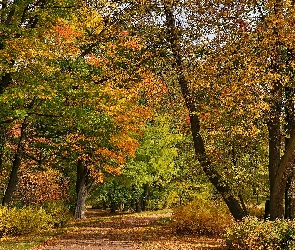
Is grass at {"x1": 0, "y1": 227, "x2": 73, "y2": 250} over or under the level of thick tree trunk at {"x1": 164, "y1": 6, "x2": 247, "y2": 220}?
under

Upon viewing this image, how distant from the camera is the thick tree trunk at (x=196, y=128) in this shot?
50.6 feet

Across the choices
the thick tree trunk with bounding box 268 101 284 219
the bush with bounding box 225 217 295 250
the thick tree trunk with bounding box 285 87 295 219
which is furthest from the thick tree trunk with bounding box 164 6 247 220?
the bush with bounding box 225 217 295 250

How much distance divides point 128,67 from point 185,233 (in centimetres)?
763

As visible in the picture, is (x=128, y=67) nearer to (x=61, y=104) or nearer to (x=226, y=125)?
(x=61, y=104)

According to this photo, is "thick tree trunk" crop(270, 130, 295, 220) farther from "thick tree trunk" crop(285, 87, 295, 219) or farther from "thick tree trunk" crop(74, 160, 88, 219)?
"thick tree trunk" crop(74, 160, 88, 219)

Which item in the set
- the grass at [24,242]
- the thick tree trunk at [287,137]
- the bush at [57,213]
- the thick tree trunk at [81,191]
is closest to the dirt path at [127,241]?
the grass at [24,242]

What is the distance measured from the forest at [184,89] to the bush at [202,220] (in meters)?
0.05

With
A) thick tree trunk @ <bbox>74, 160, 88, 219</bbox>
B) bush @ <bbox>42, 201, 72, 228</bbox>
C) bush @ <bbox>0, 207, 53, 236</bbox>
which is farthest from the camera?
thick tree trunk @ <bbox>74, 160, 88, 219</bbox>

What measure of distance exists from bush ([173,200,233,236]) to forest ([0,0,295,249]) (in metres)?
0.05

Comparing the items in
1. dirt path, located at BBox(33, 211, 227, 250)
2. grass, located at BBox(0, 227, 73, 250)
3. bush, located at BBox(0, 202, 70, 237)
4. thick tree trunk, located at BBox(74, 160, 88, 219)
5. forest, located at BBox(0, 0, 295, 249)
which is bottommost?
grass, located at BBox(0, 227, 73, 250)

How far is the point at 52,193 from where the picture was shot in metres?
32.9

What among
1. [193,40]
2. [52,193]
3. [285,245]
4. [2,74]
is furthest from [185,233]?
[52,193]

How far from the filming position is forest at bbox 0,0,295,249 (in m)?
12.8

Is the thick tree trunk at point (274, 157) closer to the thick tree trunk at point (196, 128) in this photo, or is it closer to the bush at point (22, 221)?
the thick tree trunk at point (196, 128)
